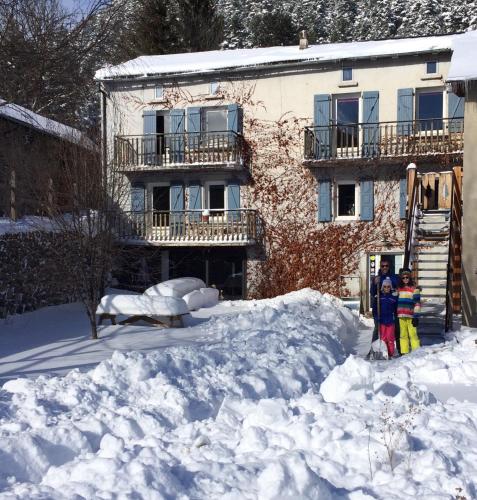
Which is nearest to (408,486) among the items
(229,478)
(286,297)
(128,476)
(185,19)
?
(229,478)

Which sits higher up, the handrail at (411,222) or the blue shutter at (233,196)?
the blue shutter at (233,196)

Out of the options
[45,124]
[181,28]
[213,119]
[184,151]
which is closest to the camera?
[184,151]

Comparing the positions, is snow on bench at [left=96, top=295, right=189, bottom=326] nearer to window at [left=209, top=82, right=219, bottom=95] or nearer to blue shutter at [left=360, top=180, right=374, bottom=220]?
blue shutter at [left=360, top=180, right=374, bottom=220]

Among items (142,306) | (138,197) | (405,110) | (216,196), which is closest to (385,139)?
(405,110)

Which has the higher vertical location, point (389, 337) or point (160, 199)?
point (160, 199)

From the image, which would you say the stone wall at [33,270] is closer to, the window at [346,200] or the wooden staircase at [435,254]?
the wooden staircase at [435,254]

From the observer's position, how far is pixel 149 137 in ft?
74.4

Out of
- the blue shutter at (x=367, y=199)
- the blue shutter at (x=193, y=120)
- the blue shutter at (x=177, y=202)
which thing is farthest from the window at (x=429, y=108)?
the blue shutter at (x=177, y=202)

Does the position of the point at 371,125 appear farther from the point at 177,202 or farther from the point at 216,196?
the point at 177,202

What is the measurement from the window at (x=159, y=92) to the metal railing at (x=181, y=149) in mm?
1508

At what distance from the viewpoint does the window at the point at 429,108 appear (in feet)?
66.8

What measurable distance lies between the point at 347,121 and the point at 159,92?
6751 millimetres

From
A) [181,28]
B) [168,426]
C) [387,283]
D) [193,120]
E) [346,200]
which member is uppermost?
[181,28]

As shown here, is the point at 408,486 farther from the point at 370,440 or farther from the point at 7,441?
the point at 7,441
